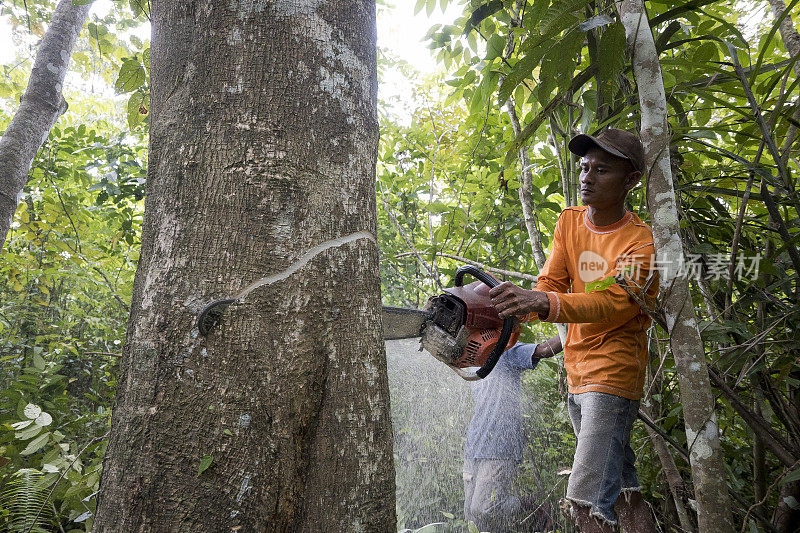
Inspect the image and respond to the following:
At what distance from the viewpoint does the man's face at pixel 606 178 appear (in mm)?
2066

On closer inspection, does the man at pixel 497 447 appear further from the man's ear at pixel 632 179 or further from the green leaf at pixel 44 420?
the green leaf at pixel 44 420

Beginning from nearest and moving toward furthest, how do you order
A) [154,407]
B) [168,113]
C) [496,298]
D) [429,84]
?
1. [154,407]
2. [168,113]
3. [496,298]
4. [429,84]

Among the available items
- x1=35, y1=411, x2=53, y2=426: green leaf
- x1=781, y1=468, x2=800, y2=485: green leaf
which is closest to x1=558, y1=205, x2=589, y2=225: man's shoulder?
x1=781, y1=468, x2=800, y2=485: green leaf

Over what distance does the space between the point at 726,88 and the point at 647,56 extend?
0.58 metres

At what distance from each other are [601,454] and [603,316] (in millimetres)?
550

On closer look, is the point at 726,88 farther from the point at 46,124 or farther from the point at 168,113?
the point at 46,124

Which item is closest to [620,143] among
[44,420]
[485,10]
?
[485,10]

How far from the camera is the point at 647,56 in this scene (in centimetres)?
167

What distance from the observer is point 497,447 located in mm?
3379

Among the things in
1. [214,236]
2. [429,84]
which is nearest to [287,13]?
[214,236]

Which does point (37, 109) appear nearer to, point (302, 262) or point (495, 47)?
point (495, 47)

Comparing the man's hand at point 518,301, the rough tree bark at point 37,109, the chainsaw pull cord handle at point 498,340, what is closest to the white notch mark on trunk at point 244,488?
the man's hand at point 518,301

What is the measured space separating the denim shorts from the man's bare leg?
1.22 ft

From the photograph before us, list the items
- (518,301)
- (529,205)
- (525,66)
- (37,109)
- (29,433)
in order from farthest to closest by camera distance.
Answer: (529,205) < (37,109) < (29,433) < (518,301) < (525,66)
